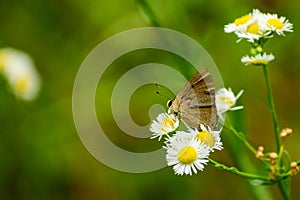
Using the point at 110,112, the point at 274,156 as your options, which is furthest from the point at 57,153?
the point at 274,156

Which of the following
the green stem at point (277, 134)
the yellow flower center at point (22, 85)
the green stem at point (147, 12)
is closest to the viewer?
the green stem at point (277, 134)

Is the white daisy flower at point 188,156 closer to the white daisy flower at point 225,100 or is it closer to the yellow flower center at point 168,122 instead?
the yellow flower center at point 168,122

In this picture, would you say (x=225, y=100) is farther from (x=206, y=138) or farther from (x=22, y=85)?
(x=22, y=85)

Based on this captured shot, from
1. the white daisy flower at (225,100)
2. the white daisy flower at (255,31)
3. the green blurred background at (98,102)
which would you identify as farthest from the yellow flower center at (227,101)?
the green blurred background at (98,102)

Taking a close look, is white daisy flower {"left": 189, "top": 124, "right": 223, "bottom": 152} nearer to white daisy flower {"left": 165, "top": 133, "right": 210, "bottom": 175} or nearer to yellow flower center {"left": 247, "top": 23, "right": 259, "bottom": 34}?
white daisy flower {"left": 165, "top": 133, "right": 210, "bottom": 175}

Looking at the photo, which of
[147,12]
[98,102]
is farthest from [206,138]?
[98,102]

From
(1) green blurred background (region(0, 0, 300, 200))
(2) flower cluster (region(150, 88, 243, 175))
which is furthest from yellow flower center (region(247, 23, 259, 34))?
(1) green blurred background (region(0, 0, 300, 200))
